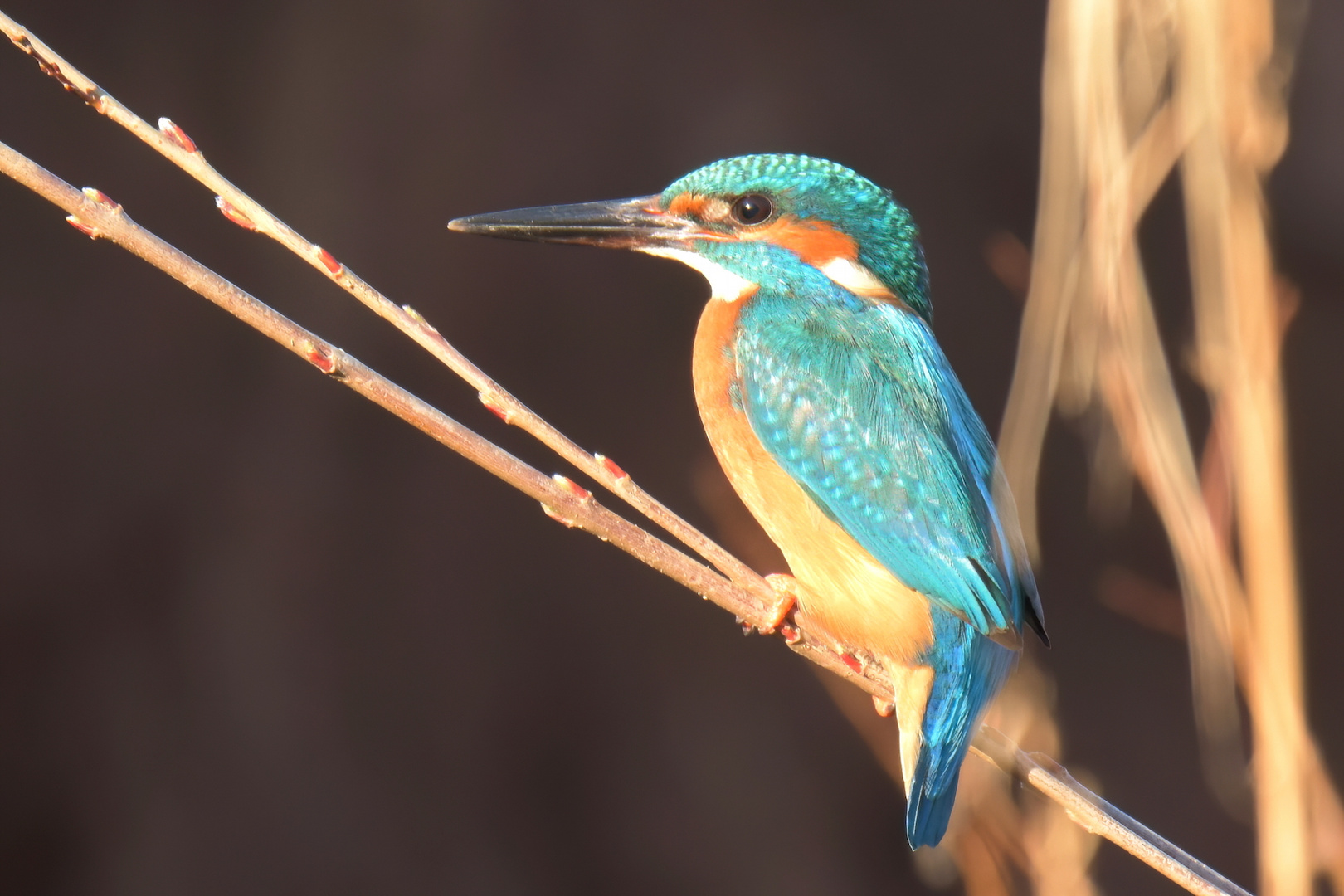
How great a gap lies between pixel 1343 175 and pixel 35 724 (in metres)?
3.75

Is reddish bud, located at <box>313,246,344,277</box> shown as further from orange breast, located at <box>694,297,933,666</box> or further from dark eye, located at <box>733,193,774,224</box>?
dark eye, located at <box>733,193,774,224</box>

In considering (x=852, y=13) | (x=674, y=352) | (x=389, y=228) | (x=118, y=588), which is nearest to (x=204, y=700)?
(x=118, y=588)

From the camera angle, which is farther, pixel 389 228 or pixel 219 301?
pixel 389 228

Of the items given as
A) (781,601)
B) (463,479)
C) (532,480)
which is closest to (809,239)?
(781,601)

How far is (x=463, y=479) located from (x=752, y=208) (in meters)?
1.57

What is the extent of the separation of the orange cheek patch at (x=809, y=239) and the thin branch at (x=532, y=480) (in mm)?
630

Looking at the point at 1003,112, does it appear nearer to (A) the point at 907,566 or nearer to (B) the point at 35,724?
(A) the point at 907,566

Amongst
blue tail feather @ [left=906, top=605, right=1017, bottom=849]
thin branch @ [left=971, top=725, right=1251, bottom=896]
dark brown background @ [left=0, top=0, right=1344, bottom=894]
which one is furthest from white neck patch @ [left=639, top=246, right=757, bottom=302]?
dark brown background @ [left=0, top=0, right=1344, bottom=894]

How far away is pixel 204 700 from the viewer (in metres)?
2.90

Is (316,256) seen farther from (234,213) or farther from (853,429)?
(853,429)

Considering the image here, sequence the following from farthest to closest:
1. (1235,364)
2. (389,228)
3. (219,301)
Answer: (389,228)
(1235,364)
(219,301)

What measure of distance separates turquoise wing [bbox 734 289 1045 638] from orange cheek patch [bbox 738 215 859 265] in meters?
0.13

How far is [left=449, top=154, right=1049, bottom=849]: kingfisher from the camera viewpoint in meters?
1.47

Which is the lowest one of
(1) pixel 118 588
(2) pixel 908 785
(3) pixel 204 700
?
(2) pixel 908 785
